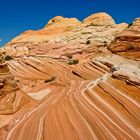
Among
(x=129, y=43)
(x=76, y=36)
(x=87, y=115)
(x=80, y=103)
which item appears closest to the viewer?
(x=87, y=115)

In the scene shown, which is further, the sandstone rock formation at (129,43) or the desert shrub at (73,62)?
the desert shrub at (73,62)

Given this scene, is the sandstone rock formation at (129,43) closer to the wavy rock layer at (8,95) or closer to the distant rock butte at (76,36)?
the distant rock butte at (76,36)

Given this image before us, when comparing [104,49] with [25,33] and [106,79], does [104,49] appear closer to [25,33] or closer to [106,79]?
[106,79]

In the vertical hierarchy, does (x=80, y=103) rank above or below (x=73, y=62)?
below

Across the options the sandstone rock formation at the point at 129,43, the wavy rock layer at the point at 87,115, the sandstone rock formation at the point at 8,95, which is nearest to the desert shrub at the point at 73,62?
the sandstone rock formation at the point at 129,43

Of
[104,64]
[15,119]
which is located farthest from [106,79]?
[104,64]

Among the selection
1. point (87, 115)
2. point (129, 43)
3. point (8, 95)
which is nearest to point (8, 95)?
point (8, 95)

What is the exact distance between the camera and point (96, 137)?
37.2 feet

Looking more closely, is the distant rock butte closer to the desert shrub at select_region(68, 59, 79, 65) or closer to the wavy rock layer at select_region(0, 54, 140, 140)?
the desert shrub at select_region(68, 59, 79, 65)

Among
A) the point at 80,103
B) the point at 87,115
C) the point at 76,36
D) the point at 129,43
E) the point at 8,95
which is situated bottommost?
the point at 87,115

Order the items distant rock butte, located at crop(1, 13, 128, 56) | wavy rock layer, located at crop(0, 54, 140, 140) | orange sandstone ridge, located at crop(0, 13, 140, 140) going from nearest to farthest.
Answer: wavy rock layer, located at crop(0, 54, 140, 140)
orange sandstone ridge, located at crop(0, 13, 140, 140)
distant rock butte, located at crop(1, 13, 128, 56)

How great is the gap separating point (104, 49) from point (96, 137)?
82.2ft

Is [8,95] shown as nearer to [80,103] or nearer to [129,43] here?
[80,103]

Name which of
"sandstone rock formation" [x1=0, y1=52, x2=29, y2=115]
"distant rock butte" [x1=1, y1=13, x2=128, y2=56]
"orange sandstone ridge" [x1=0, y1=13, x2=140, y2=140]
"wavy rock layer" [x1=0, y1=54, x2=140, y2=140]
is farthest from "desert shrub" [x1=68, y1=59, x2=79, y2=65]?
"sandstone rock formation" [x1=0, y1=52, x2=29, y2=115]
